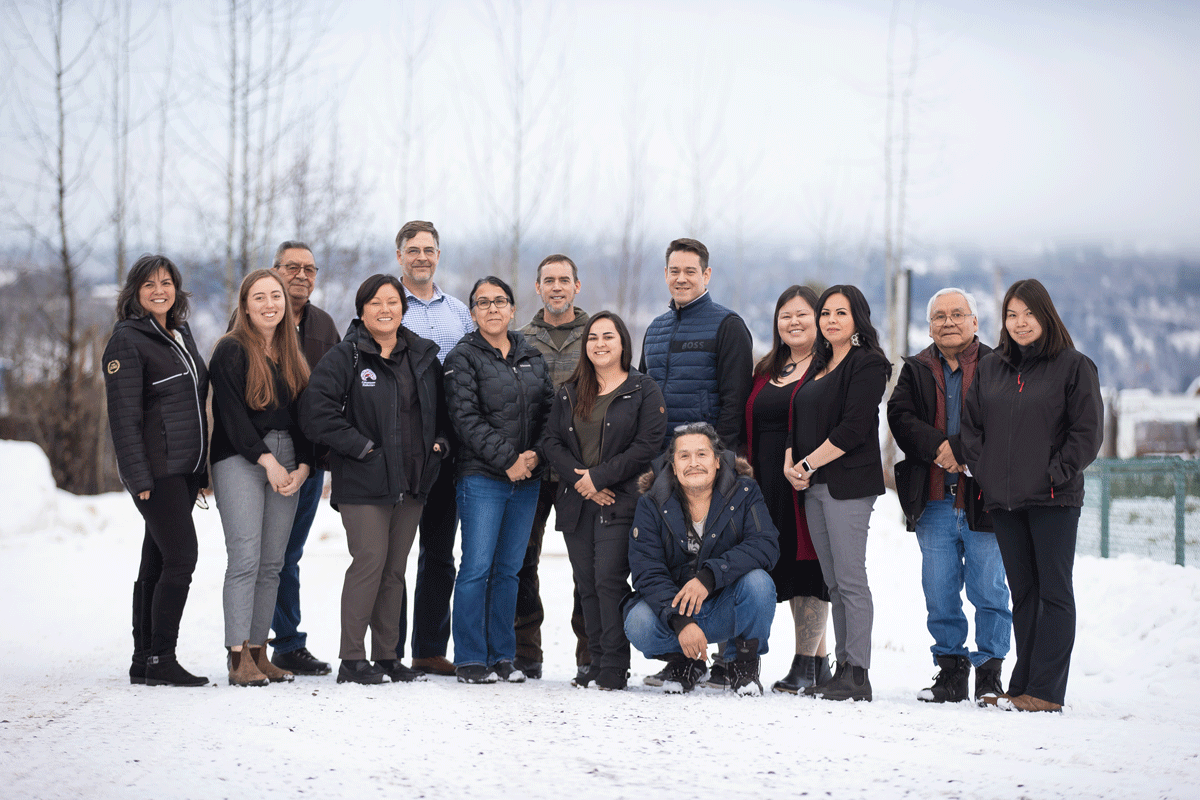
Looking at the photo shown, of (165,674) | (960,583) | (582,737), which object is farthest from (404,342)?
(960,583)

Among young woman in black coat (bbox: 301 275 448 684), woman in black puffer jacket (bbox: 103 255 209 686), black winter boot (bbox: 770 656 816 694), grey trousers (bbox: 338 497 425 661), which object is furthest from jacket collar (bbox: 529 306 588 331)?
black winter boot (bbox: 770 656 816 694)

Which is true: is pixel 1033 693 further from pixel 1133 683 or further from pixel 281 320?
pixel 281 320

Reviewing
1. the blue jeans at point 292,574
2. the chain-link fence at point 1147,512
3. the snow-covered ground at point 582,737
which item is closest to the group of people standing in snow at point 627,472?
the blue jeans at point 292,574

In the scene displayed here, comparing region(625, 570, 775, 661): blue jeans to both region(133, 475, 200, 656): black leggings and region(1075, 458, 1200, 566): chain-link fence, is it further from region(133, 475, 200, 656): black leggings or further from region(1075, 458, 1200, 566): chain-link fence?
region(1075, 458, 1200, 566): chain-link fence

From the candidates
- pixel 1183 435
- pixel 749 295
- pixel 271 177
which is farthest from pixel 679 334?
pixel 1183 435

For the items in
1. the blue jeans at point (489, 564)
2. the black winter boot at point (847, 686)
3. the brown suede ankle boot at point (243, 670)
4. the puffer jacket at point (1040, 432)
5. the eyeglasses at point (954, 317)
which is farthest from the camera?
the blue jeans at point (489, 564)

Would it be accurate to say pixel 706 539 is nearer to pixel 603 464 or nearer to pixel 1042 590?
pixel 603 464

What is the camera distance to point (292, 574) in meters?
Answer: 5.92

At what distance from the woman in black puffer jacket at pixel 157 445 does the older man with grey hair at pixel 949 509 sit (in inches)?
152

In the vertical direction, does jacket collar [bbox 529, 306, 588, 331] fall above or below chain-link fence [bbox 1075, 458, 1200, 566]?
above

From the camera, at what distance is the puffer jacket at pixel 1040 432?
4.70 meters

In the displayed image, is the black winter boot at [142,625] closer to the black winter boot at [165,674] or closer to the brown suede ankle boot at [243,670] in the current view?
the black winter boot at [165,674]

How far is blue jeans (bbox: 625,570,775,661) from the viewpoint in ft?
17.0

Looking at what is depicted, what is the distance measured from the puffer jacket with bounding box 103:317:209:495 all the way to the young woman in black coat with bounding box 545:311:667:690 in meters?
1.93
